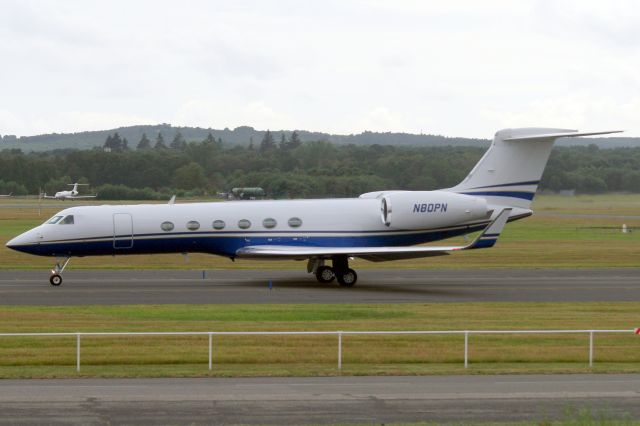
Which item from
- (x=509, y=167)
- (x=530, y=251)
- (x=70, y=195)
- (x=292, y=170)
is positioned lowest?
(x=530, y=251)

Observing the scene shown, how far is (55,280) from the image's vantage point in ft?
117

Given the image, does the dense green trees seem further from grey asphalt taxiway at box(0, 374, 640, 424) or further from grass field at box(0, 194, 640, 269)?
grey asphalt taxiway at box(0, 374, 640, 424)

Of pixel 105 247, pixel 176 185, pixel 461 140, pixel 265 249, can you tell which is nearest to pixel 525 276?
pixel 265 249

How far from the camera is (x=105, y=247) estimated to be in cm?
3600

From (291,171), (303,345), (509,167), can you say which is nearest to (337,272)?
(509,167)

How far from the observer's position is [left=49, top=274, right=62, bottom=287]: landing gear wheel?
3547cm

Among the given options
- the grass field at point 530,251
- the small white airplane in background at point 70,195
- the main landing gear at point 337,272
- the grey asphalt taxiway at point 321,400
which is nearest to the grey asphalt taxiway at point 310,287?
the main landing gear at point 337,272

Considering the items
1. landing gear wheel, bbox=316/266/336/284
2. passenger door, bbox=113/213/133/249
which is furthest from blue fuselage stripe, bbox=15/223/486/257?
landing gear wheel, bbox=316/266/336/284

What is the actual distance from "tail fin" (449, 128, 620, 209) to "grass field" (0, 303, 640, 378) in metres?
11.1

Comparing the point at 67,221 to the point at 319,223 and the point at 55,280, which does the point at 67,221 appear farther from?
the point at 319,223

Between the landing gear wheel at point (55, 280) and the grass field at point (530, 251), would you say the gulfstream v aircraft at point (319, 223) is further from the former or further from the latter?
the grass field at point (530, 251)

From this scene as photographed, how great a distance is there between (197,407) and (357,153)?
84272 mm

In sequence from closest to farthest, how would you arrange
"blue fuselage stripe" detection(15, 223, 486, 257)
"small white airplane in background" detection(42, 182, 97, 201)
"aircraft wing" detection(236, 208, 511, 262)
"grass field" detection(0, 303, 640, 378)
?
"grass field" detection(0, 303, 640, 378)
"aircraft wing" detection(236, 208, 511, 262)
"blue fuselage stripe" detection(15, 223, 486, 257)
"small white airplane in background" detection(42, 182, 97, 201)

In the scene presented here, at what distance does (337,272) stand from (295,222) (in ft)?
7.85
